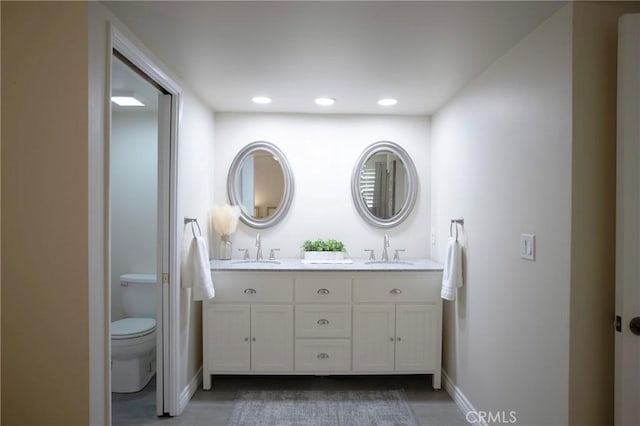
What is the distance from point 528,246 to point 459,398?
1.38 meters

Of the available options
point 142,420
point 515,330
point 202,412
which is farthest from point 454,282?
point 142,420

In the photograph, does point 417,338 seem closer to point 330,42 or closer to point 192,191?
point 192,191

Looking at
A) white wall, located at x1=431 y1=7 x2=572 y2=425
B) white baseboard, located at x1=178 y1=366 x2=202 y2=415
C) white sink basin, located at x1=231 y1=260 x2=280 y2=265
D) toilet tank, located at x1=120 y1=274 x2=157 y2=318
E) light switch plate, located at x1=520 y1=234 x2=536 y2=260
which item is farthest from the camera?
toilet tank, located at x1=120 y1=274 x2=157 y2=318

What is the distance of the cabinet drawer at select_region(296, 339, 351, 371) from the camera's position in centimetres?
291

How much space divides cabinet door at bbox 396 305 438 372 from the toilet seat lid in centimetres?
187

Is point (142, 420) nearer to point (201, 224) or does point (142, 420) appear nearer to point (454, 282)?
point (201, 224)

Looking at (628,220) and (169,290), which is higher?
(628,220)

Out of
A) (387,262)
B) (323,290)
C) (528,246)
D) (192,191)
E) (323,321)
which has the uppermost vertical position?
(192,191)

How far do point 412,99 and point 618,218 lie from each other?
1776 millimetres

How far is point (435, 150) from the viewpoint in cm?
337

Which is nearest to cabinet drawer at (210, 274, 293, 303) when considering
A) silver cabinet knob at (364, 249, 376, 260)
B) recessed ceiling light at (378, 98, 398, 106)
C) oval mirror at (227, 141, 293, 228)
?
oval mirror at (227, 141, 293, 228)

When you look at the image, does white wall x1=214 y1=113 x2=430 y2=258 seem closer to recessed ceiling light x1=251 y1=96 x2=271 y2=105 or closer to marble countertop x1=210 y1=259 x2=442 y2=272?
marble countertop x1=210 y1=259 x2=442 y2=272

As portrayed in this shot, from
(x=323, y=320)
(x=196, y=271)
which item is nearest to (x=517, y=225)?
(x=323, y=320)

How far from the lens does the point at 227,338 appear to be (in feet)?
9.50
